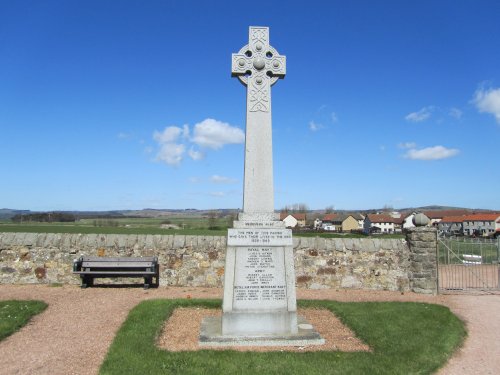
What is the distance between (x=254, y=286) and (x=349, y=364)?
173 cm

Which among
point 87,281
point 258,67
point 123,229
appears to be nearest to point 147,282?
point 87,281

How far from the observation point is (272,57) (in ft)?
22.4

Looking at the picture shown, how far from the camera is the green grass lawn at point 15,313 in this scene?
6669mm

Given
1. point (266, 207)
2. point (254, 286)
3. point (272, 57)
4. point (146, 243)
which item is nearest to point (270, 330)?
point (254, 286)

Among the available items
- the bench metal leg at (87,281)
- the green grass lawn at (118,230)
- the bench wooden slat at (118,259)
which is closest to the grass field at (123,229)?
the green grass lawn at (118,230)

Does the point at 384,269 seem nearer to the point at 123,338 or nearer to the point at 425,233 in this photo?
the point at 425,233

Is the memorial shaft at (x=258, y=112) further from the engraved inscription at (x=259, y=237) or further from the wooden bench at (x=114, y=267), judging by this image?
the wooden bench at (x=114, y=267)

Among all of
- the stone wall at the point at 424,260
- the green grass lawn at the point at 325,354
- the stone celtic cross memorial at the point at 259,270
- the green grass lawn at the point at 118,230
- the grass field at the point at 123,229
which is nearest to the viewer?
the green grass lawn at the point at 325,354

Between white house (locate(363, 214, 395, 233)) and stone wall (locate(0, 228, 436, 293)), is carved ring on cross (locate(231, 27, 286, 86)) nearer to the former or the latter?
stone wall (locate(0, 228, 436, 293))

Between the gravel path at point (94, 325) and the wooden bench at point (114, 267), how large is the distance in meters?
0.38

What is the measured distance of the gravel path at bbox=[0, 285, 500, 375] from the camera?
5465mm

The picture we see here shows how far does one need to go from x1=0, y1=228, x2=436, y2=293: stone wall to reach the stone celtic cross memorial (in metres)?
4.61

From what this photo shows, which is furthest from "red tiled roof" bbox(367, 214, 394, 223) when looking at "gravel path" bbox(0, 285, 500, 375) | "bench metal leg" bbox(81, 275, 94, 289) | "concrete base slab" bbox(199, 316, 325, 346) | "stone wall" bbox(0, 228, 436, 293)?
"concrete base slab" bbox(199, 316, 325, 346)

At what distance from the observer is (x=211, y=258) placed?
1108 cm
